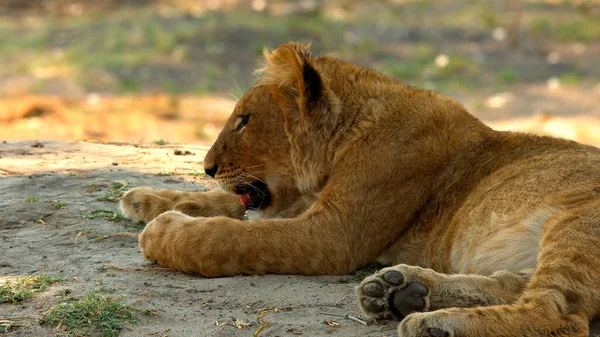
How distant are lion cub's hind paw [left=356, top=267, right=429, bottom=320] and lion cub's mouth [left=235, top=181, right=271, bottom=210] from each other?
3.79ft

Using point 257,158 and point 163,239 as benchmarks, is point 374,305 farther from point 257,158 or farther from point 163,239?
point 257,158

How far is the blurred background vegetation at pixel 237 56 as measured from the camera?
35.2 ft

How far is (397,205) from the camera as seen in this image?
150 inches

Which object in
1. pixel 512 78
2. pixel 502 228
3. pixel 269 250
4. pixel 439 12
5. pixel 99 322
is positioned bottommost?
pixel 99 322

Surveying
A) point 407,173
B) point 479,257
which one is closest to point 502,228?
point 479,257

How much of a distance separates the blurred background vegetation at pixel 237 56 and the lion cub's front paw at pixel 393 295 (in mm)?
6127

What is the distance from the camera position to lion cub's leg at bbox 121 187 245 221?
14.8 ft

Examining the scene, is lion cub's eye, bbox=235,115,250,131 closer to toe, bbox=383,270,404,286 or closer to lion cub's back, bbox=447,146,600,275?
lion cub's back, bbox=447,146,600,275

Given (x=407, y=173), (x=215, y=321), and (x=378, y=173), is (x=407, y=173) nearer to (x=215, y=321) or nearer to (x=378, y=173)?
(x=378, y=173)

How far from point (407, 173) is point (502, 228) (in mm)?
531

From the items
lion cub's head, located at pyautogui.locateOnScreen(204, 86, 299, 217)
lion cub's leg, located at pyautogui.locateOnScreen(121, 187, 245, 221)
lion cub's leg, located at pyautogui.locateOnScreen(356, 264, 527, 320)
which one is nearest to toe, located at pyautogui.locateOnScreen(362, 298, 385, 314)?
lion cub's leg, located at pyautogui.locateOnScreen(356, 264, 527, 320)

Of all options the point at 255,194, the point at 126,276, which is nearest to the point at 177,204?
the point at 255,194

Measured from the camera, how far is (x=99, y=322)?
3.12 metres

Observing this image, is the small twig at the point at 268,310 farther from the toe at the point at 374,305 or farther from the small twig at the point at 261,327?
the toe at the point at 374,305
